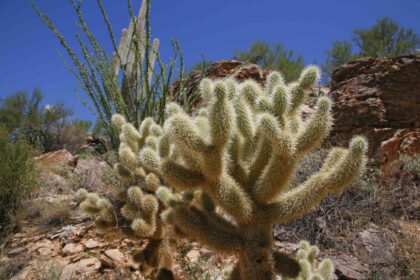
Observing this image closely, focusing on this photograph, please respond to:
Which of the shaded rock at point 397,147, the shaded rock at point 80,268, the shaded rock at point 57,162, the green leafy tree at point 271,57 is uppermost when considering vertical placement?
the green leafy tree at point 271,57

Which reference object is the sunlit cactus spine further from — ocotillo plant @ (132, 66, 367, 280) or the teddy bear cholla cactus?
the teddy bear cholla cactus

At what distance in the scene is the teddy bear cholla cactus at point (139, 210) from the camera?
2.62 meters

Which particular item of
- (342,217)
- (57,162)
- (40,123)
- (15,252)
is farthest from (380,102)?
(40,123)

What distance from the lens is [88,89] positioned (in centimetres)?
646

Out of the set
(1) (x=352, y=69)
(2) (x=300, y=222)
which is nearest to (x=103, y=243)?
(2) (x=300, y=222)

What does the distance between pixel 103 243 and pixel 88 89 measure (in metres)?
3.38

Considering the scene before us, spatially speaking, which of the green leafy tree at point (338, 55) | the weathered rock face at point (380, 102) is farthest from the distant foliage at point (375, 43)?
the weathered rock face at point (380, 102)

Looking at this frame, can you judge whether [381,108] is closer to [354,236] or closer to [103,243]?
[354,236]

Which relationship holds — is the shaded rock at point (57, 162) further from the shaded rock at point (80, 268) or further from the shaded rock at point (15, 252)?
the shaded rock at point (80, 268)

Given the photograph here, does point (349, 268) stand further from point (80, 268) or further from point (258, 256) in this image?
point (80, 268)

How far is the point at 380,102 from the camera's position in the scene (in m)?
5.91

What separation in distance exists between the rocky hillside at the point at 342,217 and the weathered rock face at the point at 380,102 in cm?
2

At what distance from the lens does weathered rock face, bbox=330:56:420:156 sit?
5805mm

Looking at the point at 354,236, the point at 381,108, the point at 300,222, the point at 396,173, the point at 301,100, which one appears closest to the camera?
the point at 301,100
